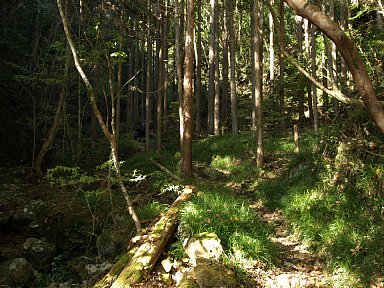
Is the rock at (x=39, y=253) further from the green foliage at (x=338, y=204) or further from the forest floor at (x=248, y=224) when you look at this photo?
the green foliage at (x=338, y=204)

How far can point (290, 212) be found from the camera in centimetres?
639

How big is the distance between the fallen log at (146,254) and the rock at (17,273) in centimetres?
271

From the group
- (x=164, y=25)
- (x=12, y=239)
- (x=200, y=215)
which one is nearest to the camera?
(x=200, y=215)

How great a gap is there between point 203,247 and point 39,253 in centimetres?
452

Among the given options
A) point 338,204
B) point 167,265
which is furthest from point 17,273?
point 338,204

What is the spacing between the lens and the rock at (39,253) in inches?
275

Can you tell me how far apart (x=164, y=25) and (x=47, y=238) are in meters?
12.3

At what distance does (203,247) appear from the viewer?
459cm

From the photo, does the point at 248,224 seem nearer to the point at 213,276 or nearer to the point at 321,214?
the point at 321,214

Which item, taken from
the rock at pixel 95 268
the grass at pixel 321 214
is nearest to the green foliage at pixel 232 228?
the grass at pixel 321 214

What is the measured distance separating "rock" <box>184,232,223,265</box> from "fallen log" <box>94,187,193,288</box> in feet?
1.60

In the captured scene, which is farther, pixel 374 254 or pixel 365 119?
pixel 365 119

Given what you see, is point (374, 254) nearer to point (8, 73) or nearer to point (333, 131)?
point (333, 131)

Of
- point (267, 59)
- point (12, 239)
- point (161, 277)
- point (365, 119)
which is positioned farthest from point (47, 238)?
point (267, 59)
